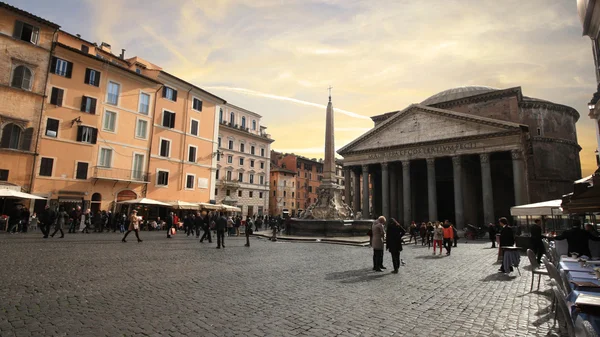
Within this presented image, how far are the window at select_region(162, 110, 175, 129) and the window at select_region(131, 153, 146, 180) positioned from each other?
11.0 feet

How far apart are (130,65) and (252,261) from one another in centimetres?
2334

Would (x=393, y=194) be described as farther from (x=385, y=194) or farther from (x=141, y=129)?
(x=141, y=129)

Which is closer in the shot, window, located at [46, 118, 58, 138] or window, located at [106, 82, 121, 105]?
window, located at [46, 118, 58, 138]

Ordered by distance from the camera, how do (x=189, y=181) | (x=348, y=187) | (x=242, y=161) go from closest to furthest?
(x=189, y=181)
(x=348, y=187)
(x=242, y=161)

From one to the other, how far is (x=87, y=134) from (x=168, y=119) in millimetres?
6087

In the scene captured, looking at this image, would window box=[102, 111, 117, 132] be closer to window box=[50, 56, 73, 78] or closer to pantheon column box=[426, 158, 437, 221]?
window box=[50, 56, 73, 78]

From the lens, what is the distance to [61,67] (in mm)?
20109

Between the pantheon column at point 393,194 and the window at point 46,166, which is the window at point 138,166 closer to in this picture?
the window at point 46,166

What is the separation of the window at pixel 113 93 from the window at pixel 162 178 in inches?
234

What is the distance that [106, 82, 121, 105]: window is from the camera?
72.8 feet

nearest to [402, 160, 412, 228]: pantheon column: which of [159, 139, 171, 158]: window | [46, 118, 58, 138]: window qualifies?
[159, 139, 171, 158]: window

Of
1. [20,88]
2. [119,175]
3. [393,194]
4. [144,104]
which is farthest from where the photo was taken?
[393,194]

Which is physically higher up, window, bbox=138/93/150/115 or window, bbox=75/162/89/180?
window, bbox=138/93/150/115

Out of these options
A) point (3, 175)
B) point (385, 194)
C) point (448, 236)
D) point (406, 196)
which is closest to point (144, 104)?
point (3, 175)
